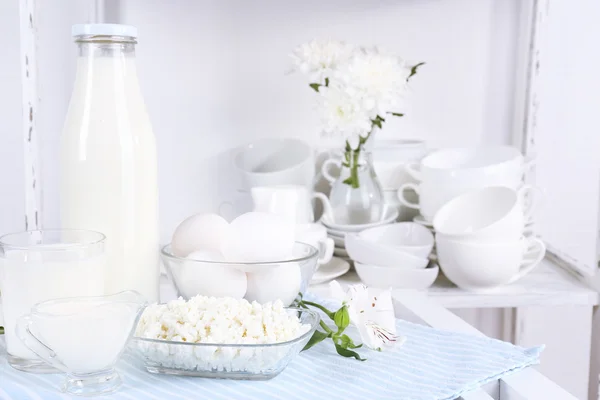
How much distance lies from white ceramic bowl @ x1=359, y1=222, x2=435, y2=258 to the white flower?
0.68 m

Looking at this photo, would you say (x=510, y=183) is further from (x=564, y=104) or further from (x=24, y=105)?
(x=24, y=105)

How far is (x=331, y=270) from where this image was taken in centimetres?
137

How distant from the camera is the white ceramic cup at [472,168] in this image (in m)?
1.39

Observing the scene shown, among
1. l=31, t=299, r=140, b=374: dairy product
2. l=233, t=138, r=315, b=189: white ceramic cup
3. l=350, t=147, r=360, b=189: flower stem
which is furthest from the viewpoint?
l=233, t=138, r=315, b=189: white ceramic cup

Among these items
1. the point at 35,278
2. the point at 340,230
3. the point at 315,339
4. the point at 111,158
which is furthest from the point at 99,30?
the point at 340,230

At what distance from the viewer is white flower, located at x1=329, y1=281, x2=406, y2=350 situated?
659mm

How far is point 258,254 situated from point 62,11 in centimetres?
88

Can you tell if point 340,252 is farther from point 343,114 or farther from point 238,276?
point 238,276

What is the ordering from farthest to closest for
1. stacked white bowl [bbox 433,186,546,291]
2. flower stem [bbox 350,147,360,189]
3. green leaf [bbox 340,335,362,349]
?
→ flower stem [bbox 350,147,360,189] → stacked white bowl [bbox 433,186,546,291] → green leaf [bbox 340,335,362,349]

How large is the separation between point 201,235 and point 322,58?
771 mm

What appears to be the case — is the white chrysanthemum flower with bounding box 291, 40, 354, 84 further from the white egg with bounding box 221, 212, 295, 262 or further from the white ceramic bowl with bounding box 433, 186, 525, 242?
the white egg with bounding box 221, 212, 295, 262

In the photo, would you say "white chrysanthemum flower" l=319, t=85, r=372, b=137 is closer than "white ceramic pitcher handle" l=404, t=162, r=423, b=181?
Yes

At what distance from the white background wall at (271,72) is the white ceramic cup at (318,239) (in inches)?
14.8

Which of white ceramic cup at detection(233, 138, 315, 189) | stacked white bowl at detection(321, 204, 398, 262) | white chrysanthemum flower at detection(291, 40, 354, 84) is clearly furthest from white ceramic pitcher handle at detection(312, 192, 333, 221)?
white chrysanthemum flower at detection(291, 40, 354, 84)
